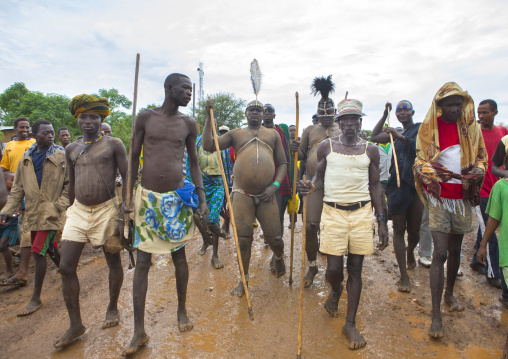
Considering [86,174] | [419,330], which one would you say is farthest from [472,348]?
[86,174]

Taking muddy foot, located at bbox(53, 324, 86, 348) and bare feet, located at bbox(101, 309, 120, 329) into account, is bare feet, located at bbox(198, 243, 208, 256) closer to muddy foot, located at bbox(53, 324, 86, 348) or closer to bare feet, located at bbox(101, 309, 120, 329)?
bare feet, located at bbox(101, 309, 120, 329)

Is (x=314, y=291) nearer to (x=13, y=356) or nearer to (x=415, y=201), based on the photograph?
(x=415, y=201)

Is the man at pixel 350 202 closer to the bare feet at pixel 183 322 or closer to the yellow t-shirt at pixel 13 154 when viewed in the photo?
the bare feet at pixel 183 322

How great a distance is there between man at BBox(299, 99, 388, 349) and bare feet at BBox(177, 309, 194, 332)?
4.80 ft

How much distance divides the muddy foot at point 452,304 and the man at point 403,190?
46 centimetres

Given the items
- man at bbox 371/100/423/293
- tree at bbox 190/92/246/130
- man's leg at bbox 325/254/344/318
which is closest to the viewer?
man's leg at bbox 325/254/344/318

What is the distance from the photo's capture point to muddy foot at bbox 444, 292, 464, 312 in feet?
11.4

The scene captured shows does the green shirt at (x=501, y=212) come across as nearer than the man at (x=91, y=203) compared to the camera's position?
Yes

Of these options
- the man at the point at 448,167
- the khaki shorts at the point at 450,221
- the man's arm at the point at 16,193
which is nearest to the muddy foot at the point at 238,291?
the man at the point at 448,167

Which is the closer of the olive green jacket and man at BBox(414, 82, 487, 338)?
man at BBox(414, 82, 487, 338)

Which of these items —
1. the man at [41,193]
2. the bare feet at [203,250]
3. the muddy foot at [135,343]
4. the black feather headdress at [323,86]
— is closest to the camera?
the muddy foot at [135,343]

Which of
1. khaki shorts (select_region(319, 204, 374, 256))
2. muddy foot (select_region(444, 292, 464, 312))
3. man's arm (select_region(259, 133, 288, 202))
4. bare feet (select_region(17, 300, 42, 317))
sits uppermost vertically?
man's arm (select_region(259, 133, 288, 202))

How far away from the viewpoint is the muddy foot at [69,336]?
2908mm

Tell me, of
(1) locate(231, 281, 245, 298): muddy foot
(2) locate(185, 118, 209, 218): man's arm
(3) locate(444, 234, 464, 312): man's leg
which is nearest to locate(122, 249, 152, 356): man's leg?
(2) locate(185, 118, 209, 218): man's arm
